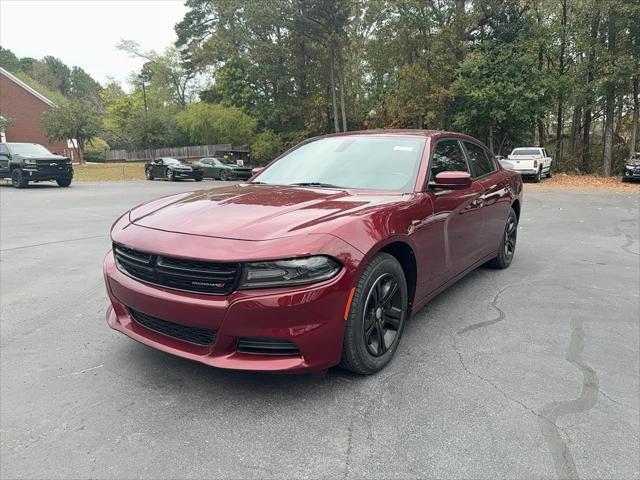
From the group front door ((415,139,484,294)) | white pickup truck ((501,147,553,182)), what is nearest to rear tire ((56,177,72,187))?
front door ((415,139,484,294))

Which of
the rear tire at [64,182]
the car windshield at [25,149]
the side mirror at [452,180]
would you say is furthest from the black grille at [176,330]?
the car windshield at [25,149]

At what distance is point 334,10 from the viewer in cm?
2752

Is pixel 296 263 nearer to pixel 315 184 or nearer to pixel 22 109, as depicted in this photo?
pixel 315 184

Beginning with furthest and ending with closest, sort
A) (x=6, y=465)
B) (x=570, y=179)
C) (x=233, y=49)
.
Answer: (x=233, y=49), (x=570, y=179), (x=6, y=465)

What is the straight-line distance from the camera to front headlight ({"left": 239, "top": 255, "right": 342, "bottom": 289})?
2.21 metres

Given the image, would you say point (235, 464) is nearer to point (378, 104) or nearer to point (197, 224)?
point (197, 224)

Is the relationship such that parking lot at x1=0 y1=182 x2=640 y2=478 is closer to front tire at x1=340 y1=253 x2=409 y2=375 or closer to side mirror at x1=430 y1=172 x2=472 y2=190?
front tire at x1=340 y1=253 x2=409 y2=375

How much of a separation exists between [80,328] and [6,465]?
1626 millimetres

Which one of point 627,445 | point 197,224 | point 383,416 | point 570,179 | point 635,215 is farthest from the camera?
point 570,179

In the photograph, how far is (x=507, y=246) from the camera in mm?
5398

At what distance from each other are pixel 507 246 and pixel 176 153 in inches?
1566

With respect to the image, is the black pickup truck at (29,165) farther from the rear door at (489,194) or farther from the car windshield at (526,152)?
the car windshield at (526,152)

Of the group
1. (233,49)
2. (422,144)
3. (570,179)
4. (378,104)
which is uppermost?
(233,49)

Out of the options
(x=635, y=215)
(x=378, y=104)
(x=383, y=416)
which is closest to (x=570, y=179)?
(x=635, y=215)
